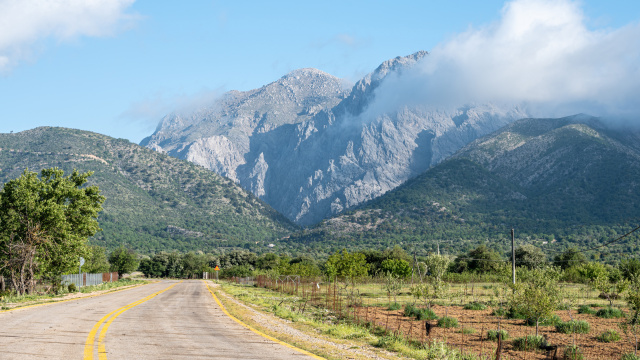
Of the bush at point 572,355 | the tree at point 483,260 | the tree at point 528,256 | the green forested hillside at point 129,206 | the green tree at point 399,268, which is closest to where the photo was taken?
the bush at point 572,355

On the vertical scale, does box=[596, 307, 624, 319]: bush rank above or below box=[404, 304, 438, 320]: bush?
below

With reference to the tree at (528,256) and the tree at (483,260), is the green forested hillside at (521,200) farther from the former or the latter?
the tree at (483,260)

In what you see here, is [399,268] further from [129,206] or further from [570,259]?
[129,206]

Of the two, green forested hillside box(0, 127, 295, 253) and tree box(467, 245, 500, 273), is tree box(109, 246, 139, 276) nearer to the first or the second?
green forested hillside box(0, 127, 295, 253)

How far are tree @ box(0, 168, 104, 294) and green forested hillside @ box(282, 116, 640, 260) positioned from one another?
109m

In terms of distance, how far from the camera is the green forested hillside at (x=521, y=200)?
136500 millimetres

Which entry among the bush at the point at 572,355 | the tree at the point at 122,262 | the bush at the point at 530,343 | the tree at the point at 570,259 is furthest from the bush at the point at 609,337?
the tree at the point at 122,262

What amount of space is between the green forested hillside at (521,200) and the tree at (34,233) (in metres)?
109

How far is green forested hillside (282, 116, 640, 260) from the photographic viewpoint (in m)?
136

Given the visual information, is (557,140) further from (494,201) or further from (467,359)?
(467,359)

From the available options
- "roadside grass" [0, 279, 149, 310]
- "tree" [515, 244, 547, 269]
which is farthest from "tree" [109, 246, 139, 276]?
"tree" [515, 244, 547, 269]

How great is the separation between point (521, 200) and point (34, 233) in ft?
500

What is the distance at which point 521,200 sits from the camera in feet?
534

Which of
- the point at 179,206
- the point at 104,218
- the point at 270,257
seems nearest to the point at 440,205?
the point at 270,257
